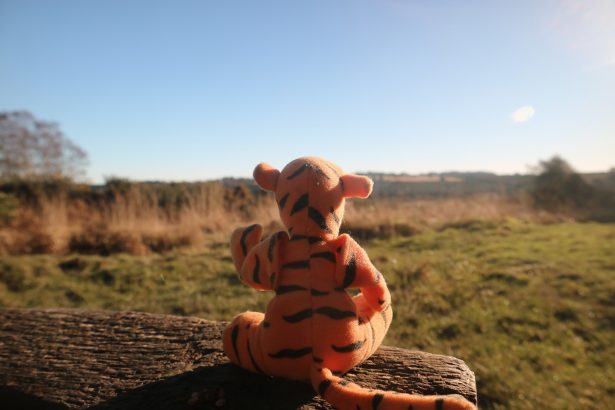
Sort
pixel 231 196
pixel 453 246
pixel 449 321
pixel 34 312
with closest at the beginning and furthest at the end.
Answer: pixel 34 312 < pixel 449 321 < pixel 453 246 < pixel 231 196

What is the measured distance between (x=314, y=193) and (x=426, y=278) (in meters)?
3.69

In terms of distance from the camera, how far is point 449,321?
3.37 m

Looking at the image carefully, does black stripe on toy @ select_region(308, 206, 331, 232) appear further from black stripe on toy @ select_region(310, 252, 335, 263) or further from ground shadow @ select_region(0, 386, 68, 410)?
ground shadow @ select_region(0, 386, 68, 410)

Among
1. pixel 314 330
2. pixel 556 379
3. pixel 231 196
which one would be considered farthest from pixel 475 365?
pixel 231 196

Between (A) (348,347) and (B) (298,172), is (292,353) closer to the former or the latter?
(A) (348,347)

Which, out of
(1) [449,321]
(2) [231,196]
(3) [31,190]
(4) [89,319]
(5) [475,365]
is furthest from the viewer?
(3) [31,190]

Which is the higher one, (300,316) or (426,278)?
(300,316)

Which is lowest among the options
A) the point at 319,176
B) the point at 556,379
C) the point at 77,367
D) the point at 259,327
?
the point at 556,379

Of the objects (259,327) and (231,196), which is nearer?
(259,327)

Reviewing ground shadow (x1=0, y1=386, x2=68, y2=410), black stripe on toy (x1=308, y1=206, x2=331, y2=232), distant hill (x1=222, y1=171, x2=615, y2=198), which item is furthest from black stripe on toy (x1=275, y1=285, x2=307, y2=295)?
distant hill (x1=222, y1=171, x2=615, y2=198)

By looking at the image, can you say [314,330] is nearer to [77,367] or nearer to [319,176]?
[319,176]

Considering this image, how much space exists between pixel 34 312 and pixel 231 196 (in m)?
6.32

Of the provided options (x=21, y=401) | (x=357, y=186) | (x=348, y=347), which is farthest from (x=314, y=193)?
(x=21, y=401)

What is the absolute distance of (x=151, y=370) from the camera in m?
1.63
